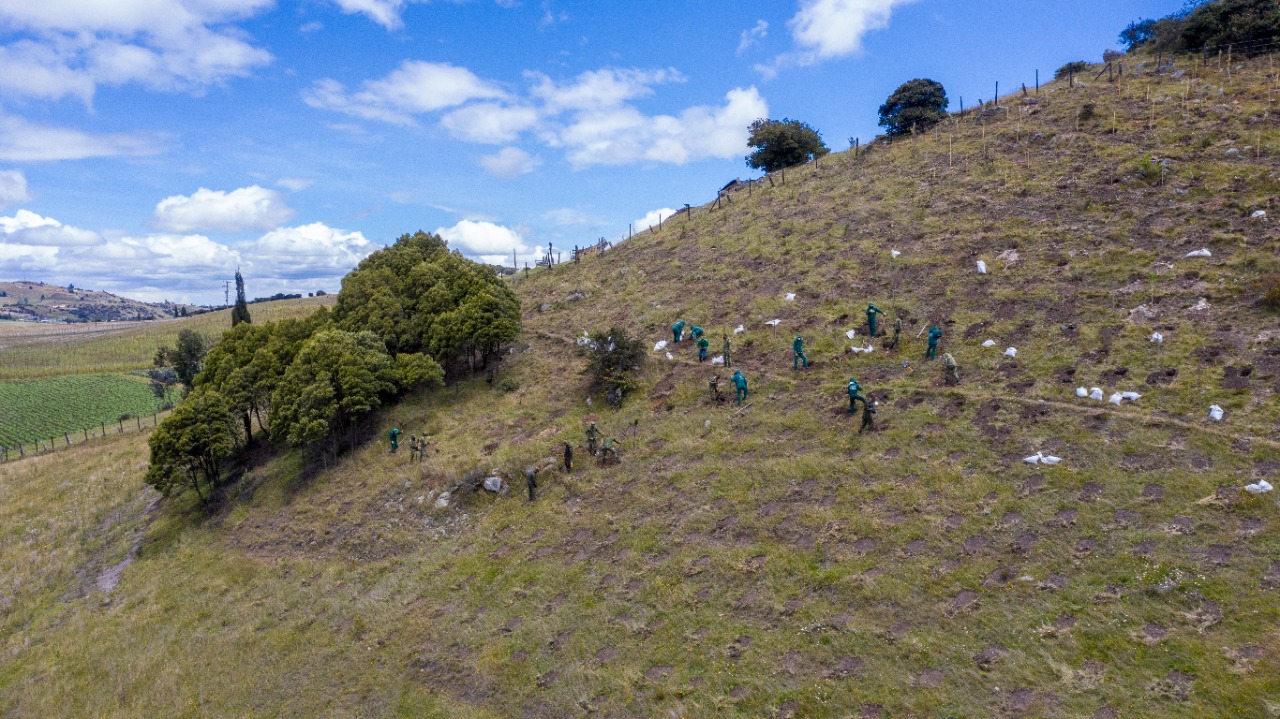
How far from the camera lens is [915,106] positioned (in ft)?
242

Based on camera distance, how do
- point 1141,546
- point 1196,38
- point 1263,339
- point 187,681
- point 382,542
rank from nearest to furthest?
point 1141,546 → point 187,681 → point 1263,339 → point 382,542 → point 1196,38

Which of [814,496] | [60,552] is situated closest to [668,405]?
[814,496]

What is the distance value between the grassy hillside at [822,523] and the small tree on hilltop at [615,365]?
4.60 feet

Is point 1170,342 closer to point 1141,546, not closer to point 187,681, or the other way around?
point 1141,546

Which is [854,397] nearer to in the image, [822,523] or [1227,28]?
[822,523]

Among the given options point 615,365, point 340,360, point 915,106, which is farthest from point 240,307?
point 915,106

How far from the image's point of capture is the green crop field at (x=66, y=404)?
76.9m

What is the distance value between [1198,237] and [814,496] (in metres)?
31.7

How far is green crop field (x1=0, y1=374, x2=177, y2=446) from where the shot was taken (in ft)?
252

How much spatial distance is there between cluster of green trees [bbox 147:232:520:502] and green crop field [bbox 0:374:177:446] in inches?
1906

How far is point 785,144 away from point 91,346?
156 m

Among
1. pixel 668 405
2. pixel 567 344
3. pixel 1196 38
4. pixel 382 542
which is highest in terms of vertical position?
pixel 1196 38

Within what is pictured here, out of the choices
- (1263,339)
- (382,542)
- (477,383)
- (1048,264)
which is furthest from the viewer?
(477,383)

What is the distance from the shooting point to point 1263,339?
26.0 meters
